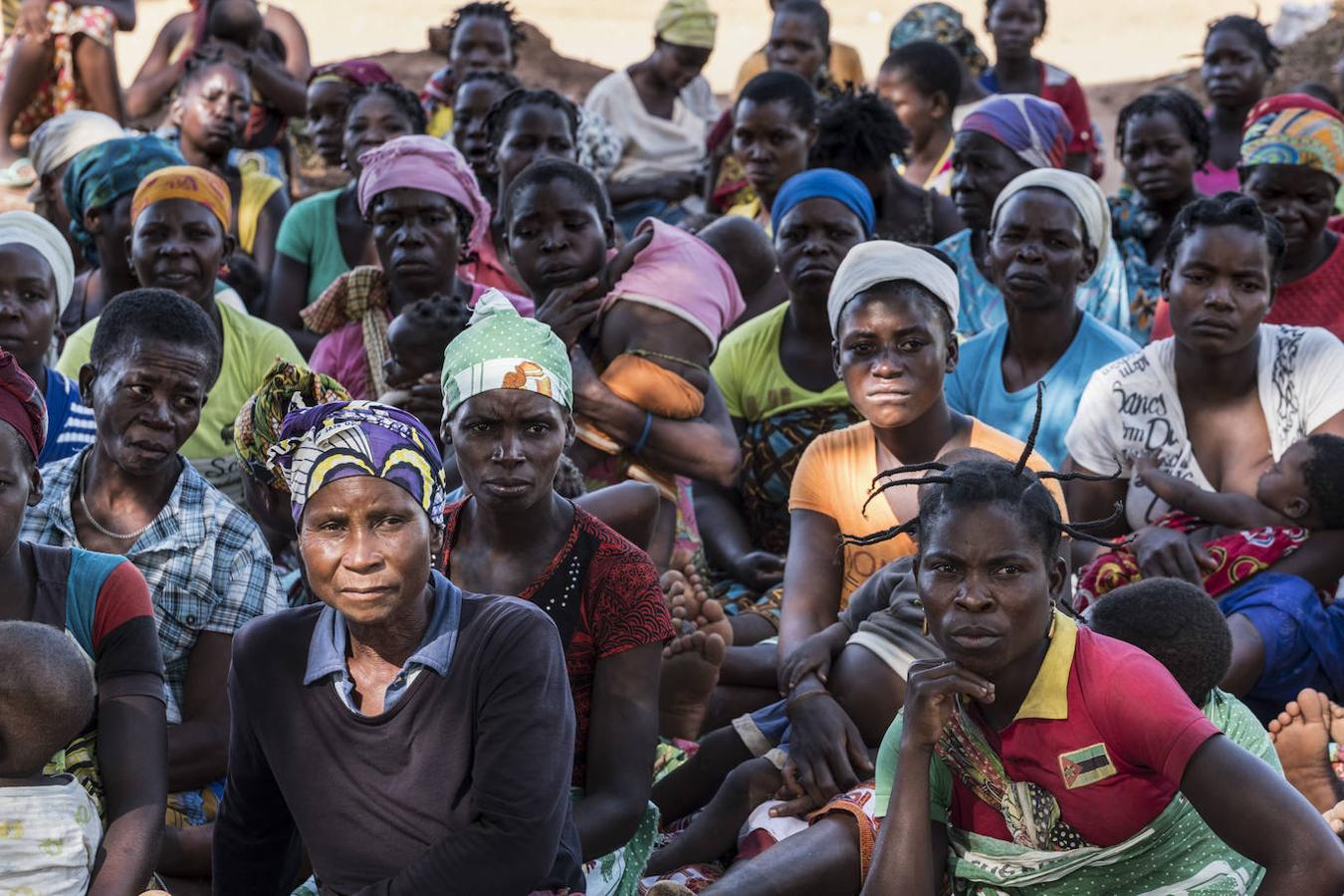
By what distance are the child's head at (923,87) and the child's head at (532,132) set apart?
5.92 ft

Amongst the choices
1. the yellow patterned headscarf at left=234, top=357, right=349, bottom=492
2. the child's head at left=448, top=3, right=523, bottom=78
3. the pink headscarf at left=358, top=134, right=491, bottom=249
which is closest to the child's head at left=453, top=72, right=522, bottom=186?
the child's head at left=448, top=3, right=523, bottom=78

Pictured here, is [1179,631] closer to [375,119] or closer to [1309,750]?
[1309,750]

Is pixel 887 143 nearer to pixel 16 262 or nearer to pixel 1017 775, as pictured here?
pixel 16 262

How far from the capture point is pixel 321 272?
22.4ft

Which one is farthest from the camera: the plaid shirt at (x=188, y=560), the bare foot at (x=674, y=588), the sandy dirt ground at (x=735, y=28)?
the sandy dirt ground at (x=735, y=28)

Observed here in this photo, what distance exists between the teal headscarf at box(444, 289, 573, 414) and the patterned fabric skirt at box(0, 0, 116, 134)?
5458 millimetres

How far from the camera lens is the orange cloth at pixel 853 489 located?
4.43m

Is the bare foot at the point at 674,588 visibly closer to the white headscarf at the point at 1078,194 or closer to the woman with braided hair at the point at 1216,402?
the woman with braided hair at the point at 1216,402

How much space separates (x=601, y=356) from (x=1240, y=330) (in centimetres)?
181

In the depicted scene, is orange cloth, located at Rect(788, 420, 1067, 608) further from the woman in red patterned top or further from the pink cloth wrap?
the woman in red patterned top

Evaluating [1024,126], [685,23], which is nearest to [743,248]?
[1024,126]

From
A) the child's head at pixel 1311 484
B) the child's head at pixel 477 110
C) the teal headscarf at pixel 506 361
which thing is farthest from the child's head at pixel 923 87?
the teal headscarf at pixel 506 361

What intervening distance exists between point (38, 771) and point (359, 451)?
0.86 metres

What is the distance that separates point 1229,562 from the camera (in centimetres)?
457
